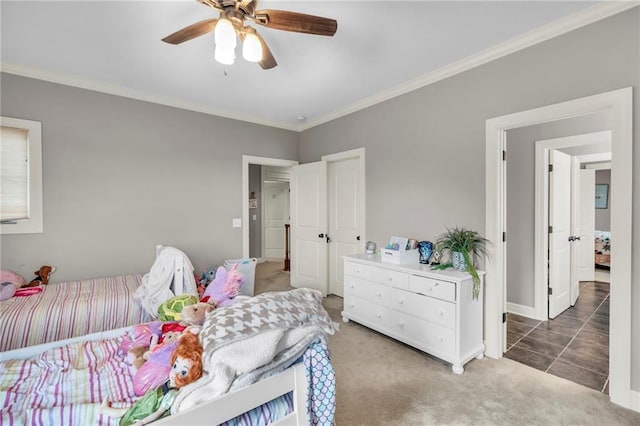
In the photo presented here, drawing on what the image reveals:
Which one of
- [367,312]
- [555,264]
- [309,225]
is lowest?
[367,312]

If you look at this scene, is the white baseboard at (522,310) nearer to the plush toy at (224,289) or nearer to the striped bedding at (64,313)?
the plush toy at (224,289)

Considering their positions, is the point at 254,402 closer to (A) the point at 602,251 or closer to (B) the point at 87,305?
(B) the point at 87,305

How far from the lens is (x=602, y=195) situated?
5898mm

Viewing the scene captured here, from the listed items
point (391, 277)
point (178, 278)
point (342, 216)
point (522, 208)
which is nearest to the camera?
point (178, 278)

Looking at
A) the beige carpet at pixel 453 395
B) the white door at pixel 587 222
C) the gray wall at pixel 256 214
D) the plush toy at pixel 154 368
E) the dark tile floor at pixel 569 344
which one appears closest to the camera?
the plush toy at pixel 154 368

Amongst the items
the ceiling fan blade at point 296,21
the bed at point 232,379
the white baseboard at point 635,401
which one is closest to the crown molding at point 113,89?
the ceiling fan blade at point 296,21

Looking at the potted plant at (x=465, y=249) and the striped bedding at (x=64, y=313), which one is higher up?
the potted plant at (x=465, y=249)

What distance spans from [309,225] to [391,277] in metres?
1.82

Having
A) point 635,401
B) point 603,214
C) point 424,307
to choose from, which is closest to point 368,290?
point 424,307

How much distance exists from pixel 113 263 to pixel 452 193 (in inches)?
141

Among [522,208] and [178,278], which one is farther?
[522,208]

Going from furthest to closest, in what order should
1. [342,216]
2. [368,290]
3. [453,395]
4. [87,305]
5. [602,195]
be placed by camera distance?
[602,195] < [342,216] < [368,290] < [87,305] < [453,395]

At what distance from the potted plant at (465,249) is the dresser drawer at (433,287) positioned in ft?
0.72

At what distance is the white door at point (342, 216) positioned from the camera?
12.4ft
